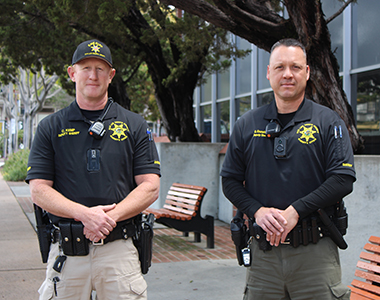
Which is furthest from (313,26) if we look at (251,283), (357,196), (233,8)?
(251,283)

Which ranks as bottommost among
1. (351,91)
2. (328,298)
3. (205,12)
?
(328,298)

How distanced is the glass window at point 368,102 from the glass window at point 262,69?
14.0ft

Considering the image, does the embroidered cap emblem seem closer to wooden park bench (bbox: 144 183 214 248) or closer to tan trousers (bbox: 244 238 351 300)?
tan trousers (bbox: 244 238 351 300)

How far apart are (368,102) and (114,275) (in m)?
9.14

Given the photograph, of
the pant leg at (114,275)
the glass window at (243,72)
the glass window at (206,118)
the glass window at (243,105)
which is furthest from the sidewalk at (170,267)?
the glass window at (206,118)

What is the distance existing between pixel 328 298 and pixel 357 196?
2.45 m

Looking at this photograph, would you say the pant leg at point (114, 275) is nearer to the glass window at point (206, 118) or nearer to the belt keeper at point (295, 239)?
the belt keeper at point (295, 239)

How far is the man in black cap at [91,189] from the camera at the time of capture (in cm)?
262

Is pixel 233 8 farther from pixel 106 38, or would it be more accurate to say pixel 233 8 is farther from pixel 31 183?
pixel 106 38

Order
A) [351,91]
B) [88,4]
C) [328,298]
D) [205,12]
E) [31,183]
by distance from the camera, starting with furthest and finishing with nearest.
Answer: [351,91] → [88,4] → [205,12] → [31,183] → [328,298]

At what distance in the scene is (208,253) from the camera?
664 centimetres

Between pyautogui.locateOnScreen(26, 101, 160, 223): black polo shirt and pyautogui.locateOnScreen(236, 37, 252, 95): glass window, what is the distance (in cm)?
1323

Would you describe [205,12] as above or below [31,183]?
above

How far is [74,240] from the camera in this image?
2.62 metres
